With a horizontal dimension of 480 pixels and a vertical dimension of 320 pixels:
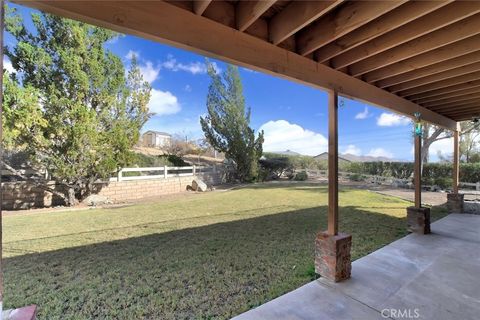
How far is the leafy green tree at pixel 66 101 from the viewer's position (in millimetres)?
7254

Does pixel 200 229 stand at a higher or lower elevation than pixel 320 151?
lower

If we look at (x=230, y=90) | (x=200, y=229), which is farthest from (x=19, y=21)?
(x=230, y=90)

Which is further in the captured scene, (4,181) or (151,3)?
(4,181)

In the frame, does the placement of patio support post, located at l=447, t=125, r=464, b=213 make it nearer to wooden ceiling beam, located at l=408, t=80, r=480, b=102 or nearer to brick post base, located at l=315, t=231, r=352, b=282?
wooden ceiling beam, located at l=408, t=80, r=480, b=102

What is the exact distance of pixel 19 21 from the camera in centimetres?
757

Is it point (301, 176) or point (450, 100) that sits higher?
point (450, 100)

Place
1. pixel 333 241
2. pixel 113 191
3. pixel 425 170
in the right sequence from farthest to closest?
pixel 425 170, pixel 113 191, pixel 333 241

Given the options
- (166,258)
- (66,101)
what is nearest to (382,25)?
(166,258)

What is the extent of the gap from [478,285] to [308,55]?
3.03 m

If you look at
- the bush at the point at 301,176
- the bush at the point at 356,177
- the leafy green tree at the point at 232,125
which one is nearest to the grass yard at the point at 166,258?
the leafy green tree at the point at 232,125

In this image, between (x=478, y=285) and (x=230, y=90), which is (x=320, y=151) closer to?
(x=230, y=90)

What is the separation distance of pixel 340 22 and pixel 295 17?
1.28 feet

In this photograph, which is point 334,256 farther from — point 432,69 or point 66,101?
point 66,101

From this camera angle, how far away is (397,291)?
254 cm
